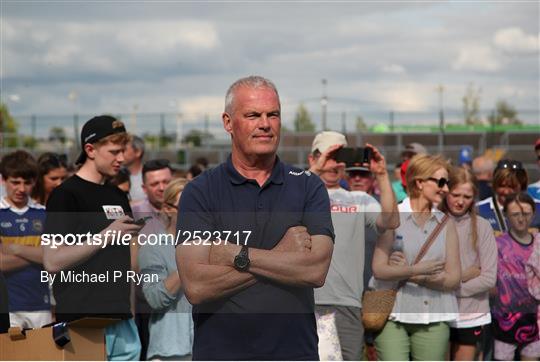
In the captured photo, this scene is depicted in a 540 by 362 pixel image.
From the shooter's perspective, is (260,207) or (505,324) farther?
(505,324)

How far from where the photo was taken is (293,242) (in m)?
4.04

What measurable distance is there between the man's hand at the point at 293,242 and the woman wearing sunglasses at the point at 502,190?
3422 mm

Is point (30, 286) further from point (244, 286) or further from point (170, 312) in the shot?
point (244, 286)

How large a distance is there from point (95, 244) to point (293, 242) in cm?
153

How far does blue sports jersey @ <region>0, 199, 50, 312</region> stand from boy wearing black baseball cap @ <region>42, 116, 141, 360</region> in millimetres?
1019

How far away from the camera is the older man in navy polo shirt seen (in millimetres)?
3979

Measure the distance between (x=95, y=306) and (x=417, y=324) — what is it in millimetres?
2180

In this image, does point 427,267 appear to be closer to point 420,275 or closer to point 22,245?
point 420,275

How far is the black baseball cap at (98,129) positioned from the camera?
5.32 m

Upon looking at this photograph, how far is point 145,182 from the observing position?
7.00m

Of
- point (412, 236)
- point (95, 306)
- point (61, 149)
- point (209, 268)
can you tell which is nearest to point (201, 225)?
point (209, 268)

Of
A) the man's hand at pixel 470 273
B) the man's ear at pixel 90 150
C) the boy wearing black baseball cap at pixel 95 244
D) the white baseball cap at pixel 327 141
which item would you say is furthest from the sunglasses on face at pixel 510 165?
the man's ear at pixel 90 150

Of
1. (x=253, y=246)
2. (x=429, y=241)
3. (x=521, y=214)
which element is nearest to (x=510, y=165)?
(x=521, y=214)

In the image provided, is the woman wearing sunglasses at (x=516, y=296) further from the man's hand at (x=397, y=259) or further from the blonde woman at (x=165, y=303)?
the blonde woman at (x=165, y=303)
